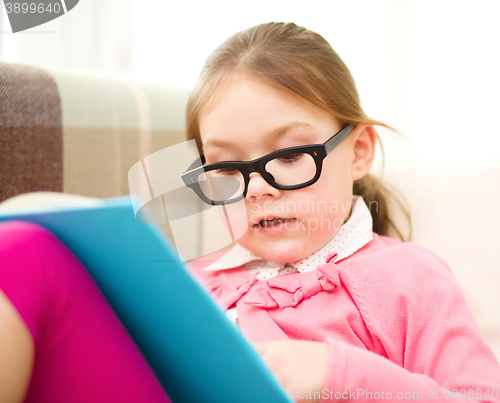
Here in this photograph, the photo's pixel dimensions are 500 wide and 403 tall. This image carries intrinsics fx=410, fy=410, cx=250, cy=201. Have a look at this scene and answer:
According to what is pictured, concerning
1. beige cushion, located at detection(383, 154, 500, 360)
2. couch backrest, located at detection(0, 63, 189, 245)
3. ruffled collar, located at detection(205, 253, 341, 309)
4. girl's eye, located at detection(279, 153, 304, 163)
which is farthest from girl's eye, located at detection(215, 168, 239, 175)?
beige cushion, located at detection(383, 154, 500, 360)

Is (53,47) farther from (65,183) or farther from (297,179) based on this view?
(297,179)

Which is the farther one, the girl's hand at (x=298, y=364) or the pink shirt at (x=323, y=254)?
the pink shirt at (x=323, y=254)

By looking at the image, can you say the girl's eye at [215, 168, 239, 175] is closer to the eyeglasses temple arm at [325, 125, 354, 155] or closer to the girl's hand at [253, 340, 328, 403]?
the eyeglasses temple arm at [325, 125, 354, 155]

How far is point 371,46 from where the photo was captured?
165 cm

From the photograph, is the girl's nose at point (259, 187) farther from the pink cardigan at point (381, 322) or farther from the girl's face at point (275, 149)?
the pink cardigan at point (381, 322)

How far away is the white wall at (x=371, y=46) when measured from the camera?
1.39 metres

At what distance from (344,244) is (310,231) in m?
0.08

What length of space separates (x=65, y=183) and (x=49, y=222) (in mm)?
677

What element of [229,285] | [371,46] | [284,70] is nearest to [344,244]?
[229,285]

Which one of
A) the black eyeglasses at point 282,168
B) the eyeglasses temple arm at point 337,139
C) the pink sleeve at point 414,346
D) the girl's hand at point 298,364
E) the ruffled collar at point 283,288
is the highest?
the eyeglasses temple arm at point 337,139

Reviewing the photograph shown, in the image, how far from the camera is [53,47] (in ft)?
6.89

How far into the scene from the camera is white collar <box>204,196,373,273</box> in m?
0.81

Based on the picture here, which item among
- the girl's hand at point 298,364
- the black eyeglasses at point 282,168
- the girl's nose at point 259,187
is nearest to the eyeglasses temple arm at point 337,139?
the black eyeglasses at point 282,168

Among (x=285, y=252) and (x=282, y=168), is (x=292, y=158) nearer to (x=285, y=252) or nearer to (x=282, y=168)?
(x=282, y=168)
